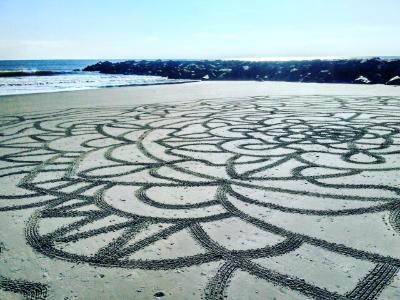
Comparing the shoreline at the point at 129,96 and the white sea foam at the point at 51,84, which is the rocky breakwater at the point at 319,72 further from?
the shoreline at the point at 129,96

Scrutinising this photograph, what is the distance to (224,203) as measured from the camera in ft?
12.5

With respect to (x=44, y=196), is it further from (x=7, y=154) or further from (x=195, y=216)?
(x=7, y=154)

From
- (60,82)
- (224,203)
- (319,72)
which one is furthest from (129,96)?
(319,72)

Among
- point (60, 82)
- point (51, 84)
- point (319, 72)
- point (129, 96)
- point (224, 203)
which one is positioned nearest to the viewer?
point (224, 203)

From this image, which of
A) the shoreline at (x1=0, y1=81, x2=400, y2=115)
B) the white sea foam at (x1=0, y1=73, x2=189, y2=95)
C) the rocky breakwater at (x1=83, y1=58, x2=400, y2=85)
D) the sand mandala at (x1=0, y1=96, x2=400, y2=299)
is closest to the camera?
the sand mandala at (x1=0, y1=96, x2=400, y2=299)

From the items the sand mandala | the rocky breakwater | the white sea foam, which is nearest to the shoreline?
the white sea foam

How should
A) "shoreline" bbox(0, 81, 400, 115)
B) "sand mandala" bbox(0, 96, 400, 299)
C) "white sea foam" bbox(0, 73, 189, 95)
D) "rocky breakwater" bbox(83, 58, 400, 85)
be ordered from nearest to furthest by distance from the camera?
"sand mandala" bbox(0, 96, 400, 299) → "shoreline" bbox(0, 81, 400, 115) → "white sea foam" bbox(0, 73, 189, 95) → "rocky breakwater" bbox(83, 58, 400, 85)

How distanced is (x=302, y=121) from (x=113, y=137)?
442cm

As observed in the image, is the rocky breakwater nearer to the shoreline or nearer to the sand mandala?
the shoreline

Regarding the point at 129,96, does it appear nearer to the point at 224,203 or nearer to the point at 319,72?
the point at 224,203

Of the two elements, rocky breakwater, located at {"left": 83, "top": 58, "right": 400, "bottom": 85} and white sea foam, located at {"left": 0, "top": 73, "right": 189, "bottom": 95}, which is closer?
white sea foam, located at {"left": 0, "top": 73, "right": 189, "bottom": 95}

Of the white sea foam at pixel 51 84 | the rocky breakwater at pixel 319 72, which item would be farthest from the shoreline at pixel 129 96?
the rocky breakwater at pixel 319 72

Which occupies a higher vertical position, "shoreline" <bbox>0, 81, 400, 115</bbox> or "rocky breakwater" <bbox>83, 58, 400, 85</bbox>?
"rocky breakwater" <bbox>83, 58, 400, 85</bbox>

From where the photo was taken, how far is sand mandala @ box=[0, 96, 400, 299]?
8.64 feet
